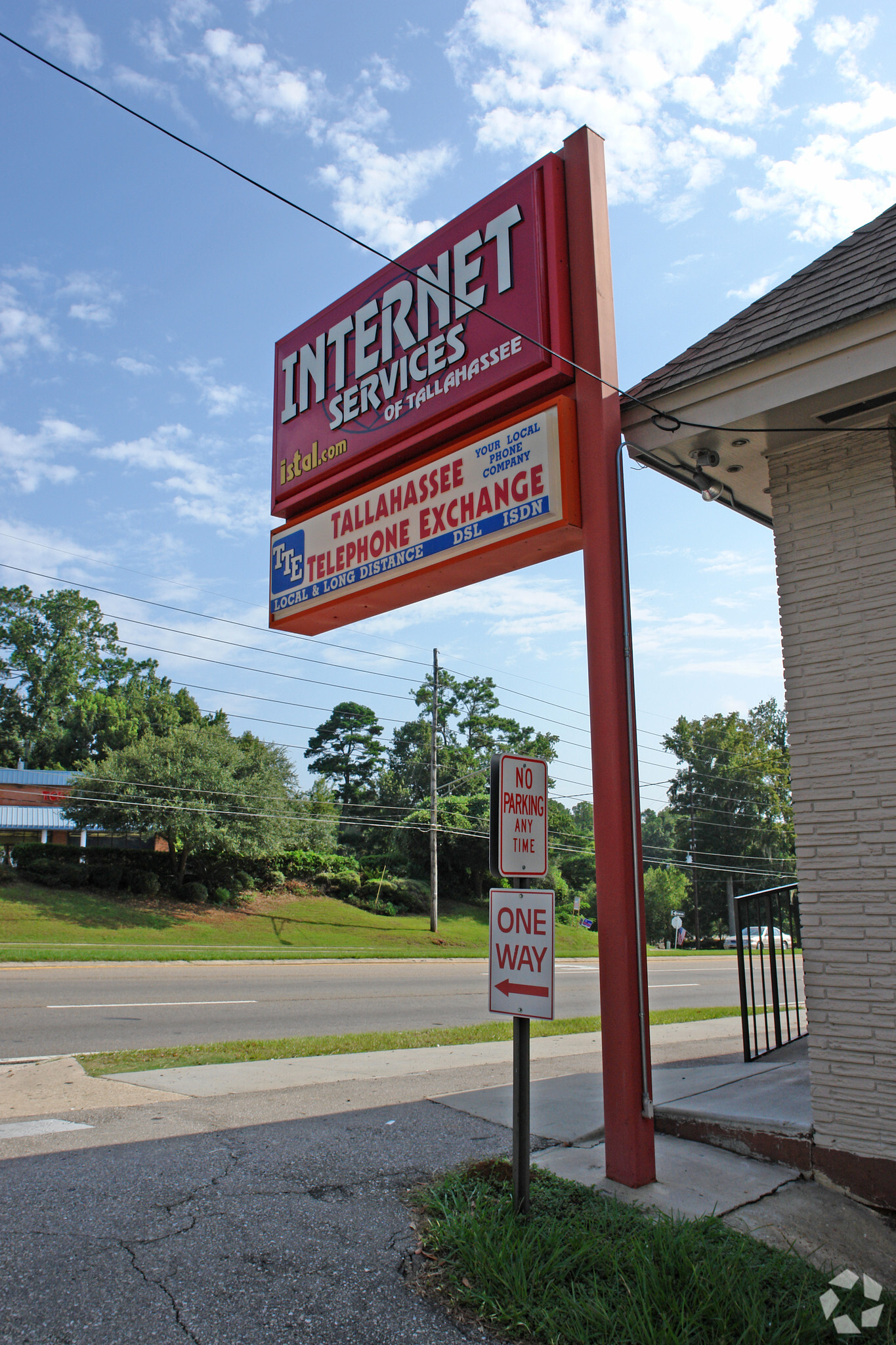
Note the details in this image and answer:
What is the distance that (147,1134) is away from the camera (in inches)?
217

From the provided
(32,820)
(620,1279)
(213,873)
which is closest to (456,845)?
(213,873)

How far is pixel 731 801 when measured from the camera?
7319cm

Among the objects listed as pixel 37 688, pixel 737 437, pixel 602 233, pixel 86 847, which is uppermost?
pixel 37 688

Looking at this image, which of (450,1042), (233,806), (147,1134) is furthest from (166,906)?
(147,1134)

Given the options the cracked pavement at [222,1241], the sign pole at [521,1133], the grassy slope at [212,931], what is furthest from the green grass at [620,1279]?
the grassy slope at [212,931]

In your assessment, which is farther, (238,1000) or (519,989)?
(238,1000)

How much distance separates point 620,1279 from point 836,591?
3802 millimetres

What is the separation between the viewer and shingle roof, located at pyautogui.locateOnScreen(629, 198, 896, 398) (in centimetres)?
480

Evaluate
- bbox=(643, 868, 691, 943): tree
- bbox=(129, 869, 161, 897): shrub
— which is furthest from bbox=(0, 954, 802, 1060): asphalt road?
bbox=(643, 868, 691, 943): tree

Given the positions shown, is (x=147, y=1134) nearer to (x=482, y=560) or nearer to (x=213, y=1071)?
(x=213, y=1071)

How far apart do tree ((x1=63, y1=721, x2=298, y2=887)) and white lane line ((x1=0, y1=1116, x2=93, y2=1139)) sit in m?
27.1

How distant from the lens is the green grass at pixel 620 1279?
3.10m

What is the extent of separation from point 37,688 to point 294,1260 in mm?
69292

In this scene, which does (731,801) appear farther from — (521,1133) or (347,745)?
(521,1133)
